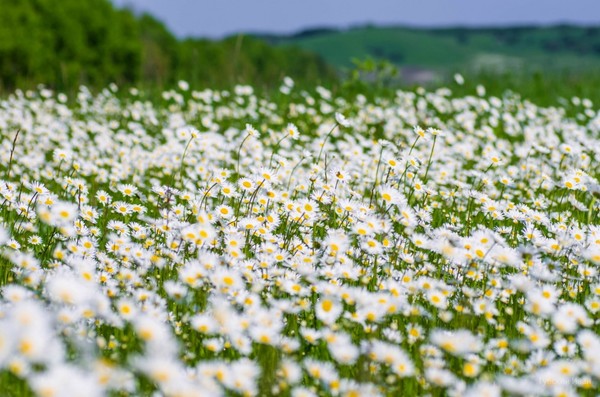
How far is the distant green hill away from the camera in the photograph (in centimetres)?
8898

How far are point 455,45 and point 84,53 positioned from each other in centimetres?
8941

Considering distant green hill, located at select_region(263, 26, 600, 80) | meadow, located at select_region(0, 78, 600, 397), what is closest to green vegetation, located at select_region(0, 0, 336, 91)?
meadow, located at select_region(0, 78, 600, 397)

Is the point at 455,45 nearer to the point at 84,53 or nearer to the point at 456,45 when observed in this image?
the point at 456,45

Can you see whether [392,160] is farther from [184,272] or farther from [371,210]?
[184,272]

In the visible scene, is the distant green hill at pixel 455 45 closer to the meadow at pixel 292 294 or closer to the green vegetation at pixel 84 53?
the green vegetation at pixel 84 53

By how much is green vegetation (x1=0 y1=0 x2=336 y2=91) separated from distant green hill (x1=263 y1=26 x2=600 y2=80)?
64.3 metres

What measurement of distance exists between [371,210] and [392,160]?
2.57ft

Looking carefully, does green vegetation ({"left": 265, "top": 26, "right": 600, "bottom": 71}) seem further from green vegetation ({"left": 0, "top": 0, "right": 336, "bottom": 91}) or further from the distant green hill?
green vegetation ({"left": 0, "top": 0, "right": 336, "bottom": 91})

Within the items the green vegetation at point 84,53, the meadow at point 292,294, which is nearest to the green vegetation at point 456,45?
the green vegetation at point 84,53

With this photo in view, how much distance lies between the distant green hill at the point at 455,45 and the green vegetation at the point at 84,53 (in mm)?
64322

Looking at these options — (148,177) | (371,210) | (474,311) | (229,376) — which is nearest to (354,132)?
(148,177)

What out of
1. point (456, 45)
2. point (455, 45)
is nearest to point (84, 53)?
point (455, 45)

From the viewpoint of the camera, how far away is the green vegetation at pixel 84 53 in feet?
45.3

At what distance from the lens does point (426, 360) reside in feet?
8.90
